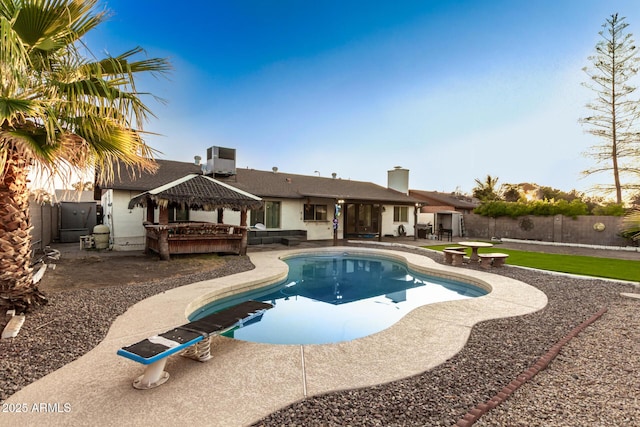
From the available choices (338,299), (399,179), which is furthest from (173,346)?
(399,179)

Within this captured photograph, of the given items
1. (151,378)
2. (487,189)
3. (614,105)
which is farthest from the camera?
(487,189)

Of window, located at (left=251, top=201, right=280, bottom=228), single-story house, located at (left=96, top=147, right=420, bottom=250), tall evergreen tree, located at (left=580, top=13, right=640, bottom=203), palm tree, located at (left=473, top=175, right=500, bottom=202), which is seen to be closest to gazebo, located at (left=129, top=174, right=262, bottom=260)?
single-story house, located at (left=96, top=147, right=420, bottom=250)

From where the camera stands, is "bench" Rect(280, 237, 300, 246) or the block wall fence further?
the block wall fence

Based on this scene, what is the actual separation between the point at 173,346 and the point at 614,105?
101 feet

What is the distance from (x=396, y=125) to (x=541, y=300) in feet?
45.8

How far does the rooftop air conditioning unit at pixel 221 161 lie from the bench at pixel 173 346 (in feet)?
40.7

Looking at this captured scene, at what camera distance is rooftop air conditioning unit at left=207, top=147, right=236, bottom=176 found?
52.4ft

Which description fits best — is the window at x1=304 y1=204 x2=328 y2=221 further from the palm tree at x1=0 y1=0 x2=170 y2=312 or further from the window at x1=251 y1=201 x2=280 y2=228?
the palm tree at x1=0 y1=0 x2=170 y2=312

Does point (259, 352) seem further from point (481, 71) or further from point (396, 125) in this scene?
point (396, 125)

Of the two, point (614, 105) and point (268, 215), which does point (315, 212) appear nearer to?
point (268, 215)

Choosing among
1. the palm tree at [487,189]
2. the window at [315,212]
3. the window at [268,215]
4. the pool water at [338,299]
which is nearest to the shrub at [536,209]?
the window at [315,212]

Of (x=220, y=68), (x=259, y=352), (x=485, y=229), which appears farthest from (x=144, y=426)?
(x=485, y=229)

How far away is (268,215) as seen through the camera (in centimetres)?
1762

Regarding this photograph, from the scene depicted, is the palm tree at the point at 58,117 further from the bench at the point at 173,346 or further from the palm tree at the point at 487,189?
the palm tree at the point at 487,189
